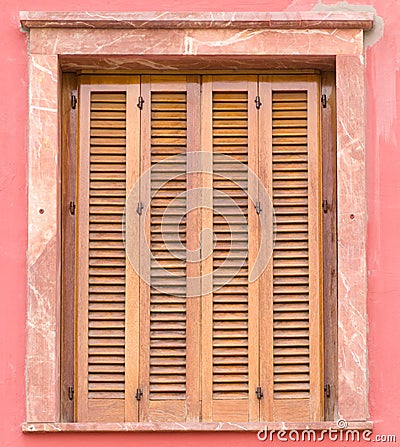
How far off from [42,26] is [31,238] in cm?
A: 102

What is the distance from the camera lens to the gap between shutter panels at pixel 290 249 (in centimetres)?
591

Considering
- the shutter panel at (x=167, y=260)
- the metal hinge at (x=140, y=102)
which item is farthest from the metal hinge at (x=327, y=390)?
the metal hinge at (x=140, y=102)

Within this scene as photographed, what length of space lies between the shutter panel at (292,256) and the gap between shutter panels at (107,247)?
2.28 ft

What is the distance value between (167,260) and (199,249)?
16 centimetres

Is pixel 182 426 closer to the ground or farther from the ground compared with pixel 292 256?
closer to the ground

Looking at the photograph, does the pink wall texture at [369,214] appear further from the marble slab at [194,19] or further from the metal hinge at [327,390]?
the metal hinge at [327,390]

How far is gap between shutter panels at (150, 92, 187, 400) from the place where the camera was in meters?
5.90

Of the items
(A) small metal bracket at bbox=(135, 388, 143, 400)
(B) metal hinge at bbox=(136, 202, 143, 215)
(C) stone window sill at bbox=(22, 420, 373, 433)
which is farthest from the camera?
(B) metal hinge at bbox=(136, 202, 143, 215)

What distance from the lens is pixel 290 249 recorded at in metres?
5.99

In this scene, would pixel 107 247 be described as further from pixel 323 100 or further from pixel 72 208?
pixel 323 100

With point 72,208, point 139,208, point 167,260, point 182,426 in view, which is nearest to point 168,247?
point 167,260

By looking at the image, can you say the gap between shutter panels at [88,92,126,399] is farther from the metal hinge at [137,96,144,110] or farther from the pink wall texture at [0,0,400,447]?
the pink wall texture at [0,0,400,447]

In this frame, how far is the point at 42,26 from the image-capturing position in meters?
5.89

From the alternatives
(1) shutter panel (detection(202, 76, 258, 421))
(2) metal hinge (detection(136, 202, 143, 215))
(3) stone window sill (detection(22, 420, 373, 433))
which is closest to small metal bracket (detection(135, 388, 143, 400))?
(3) stone window sill (detection(22, 420, 373, 433))
